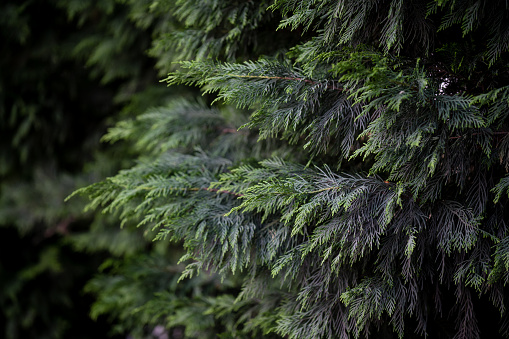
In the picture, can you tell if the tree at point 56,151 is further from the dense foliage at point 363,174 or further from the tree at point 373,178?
the tree at point 373,178

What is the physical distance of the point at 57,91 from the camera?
3484 mm

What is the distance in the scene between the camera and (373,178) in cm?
134

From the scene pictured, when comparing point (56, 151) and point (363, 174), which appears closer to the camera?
point (363, 174)

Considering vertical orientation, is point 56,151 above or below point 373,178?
below

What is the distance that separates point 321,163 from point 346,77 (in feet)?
1.74

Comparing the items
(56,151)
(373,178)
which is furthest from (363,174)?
(56,151)

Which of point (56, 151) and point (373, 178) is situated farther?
point (56, 151)

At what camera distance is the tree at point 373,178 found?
1.14m

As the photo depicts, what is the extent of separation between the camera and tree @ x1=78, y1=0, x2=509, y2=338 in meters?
1.14

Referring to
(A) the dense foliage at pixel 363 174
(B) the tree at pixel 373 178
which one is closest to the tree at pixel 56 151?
(A) the dense foliage at pixel 363 174

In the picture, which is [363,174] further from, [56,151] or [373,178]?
[56,151]

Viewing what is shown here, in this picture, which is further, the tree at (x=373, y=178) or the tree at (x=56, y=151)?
the tree at (x=56, y=151)

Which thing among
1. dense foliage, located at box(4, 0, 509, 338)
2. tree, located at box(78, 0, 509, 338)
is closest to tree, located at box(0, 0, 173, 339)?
dense foliage, located at box(4, 0, 509, 338)

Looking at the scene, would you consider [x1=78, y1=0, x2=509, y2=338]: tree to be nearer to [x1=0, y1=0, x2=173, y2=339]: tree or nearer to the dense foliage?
the dense foliage
